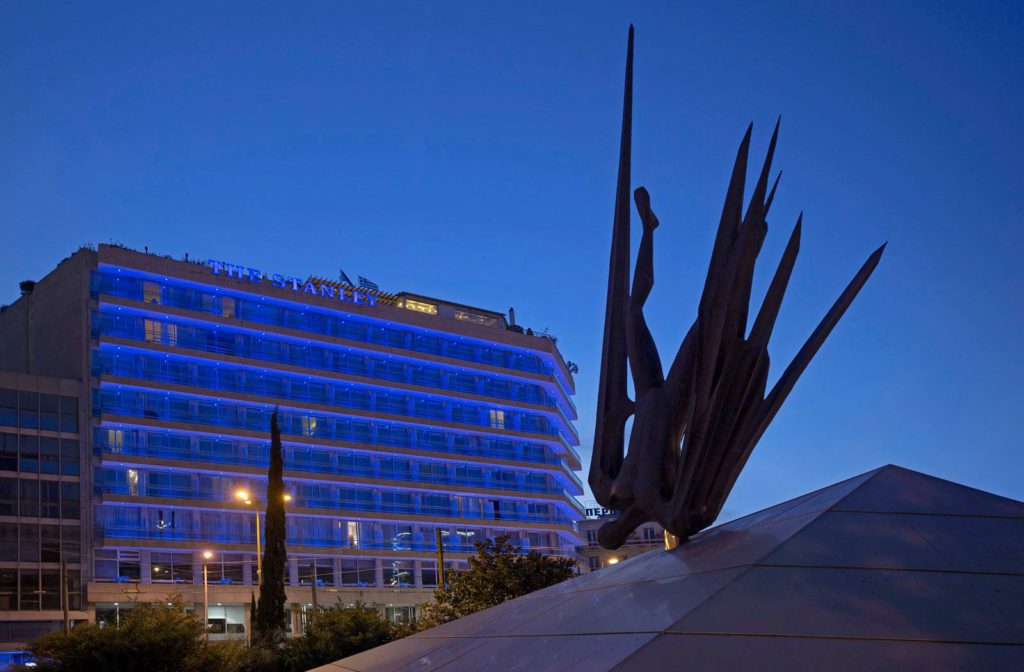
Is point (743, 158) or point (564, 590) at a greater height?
point (743, 158)

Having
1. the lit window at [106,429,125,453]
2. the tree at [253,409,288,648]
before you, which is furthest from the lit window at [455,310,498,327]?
the tree at [253,409,288,648]

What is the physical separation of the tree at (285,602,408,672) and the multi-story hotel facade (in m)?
34.8

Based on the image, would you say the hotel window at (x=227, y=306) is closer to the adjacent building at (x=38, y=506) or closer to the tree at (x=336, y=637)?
the adjacent building at (x=38, y=506)

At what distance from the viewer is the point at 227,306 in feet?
265

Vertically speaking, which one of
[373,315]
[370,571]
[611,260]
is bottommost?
[370,571]

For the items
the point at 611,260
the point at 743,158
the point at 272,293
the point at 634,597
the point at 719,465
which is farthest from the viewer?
the point at 272,293

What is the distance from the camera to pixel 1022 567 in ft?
35.8

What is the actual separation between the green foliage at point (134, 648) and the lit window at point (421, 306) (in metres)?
65.7

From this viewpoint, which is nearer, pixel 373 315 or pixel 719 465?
pixel 719 465

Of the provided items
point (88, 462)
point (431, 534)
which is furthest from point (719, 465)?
point (431, 534)

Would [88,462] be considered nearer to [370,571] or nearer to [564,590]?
[370,571]

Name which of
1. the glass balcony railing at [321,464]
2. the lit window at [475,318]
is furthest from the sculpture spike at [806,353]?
the lit window at [475,318]

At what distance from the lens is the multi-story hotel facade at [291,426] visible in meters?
72.8

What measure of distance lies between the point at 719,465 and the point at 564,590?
3.06 meters
